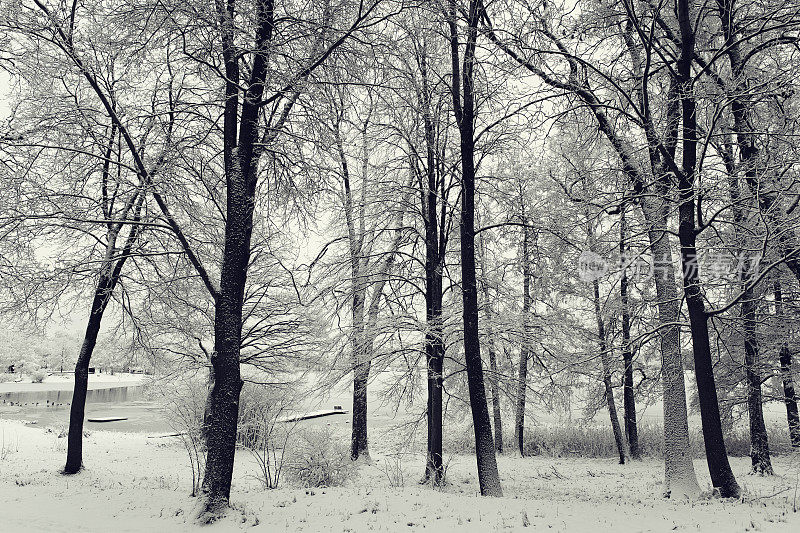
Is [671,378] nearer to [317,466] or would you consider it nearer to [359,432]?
[317,466]

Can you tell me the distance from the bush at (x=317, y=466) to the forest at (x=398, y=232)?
54mm

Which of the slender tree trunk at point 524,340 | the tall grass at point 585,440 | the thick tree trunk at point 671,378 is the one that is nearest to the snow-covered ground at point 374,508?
the thick tree trunk at point 671,378

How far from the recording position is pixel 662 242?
9.59 metres

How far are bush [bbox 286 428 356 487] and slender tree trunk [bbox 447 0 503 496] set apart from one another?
2.94m

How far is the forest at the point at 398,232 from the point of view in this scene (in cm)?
659

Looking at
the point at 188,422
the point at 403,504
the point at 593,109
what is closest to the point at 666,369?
the point at 593,109

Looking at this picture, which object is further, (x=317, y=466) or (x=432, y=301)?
(x=432, y=301)

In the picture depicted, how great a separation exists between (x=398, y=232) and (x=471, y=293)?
194 inches

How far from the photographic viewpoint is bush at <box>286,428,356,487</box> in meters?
9.23

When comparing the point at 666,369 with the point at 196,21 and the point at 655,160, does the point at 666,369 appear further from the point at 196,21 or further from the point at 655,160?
the point at 196,21

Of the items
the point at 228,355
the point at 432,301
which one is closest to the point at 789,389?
the point at 432,301

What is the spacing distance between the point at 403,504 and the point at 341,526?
4.14ft

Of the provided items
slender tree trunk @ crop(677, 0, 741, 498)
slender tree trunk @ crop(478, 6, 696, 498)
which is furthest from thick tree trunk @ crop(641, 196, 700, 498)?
slender tree trunk @ crop(677, 0, 741, 498)

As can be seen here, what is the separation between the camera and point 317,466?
9.34 metres
